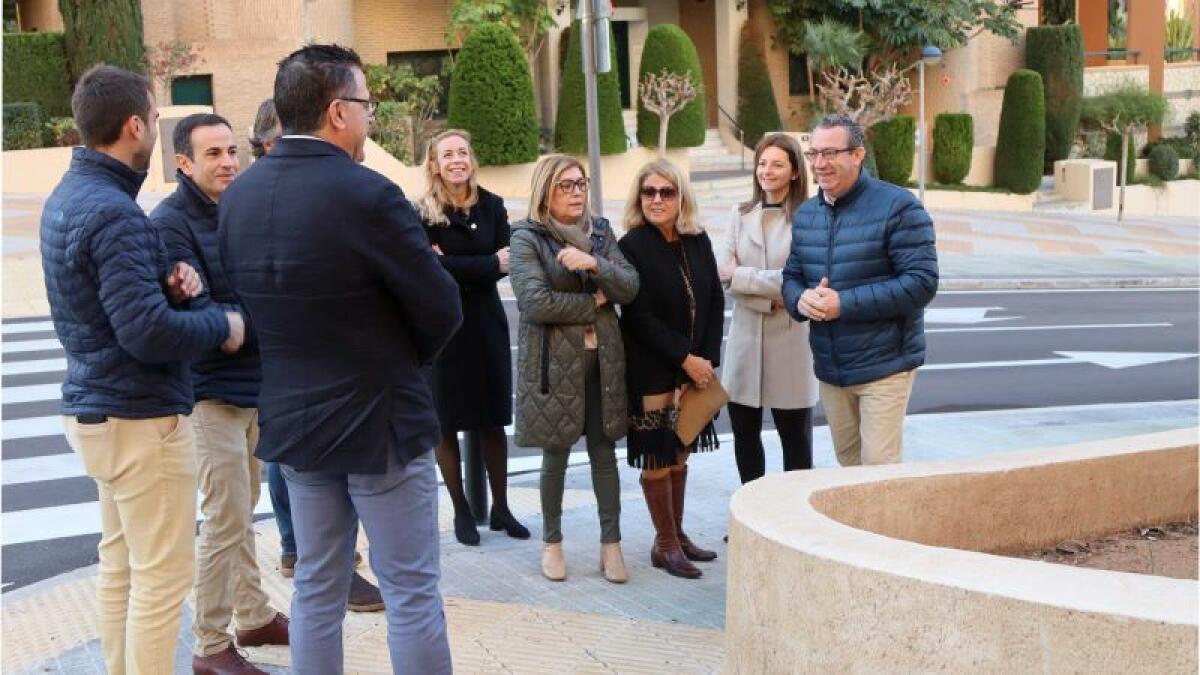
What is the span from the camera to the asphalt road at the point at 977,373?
7.98m

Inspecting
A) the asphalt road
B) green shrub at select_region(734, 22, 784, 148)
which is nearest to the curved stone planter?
the asphalt road

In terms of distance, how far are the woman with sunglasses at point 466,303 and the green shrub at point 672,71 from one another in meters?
22.3

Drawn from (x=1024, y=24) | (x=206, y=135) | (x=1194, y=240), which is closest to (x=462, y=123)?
(x=1194, y=240)

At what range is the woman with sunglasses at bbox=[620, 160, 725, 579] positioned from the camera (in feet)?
20.9

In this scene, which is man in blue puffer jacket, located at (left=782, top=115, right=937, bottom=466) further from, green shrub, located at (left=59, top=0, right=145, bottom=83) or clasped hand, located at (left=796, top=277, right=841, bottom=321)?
green shrub, located at (left=59, top=0, right=145, bottom=83)

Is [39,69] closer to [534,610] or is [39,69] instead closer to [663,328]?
[663,328]

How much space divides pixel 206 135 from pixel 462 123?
20804 mm

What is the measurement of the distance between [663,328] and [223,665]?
235 cm

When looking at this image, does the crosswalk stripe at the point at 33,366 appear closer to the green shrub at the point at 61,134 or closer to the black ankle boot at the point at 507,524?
the black ankle boot at the point at 507,524

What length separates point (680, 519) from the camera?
22.0 ft

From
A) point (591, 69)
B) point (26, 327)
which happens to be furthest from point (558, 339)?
point (26, 327)

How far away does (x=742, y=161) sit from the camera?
3238 centimetres

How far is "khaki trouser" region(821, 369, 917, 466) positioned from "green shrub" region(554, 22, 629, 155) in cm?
2084

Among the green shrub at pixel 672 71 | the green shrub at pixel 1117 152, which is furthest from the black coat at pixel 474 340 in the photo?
the green shrub at pixel 1117 152
